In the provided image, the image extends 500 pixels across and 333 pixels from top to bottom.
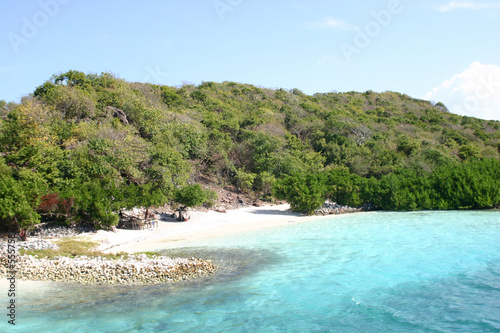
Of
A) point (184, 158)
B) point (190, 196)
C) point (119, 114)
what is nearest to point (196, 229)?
point (190, 196)

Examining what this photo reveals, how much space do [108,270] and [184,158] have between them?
1612cm

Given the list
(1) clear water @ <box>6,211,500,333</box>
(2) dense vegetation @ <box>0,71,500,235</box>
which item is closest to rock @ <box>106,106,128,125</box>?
(2) dense vegetation @ <box>0,71,500,235</box>

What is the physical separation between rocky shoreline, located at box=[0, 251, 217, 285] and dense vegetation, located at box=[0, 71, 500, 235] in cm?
333

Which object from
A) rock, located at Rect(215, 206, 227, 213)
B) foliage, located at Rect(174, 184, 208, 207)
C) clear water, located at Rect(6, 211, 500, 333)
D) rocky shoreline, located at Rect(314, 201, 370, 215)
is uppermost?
foliage, located at Rect(174, 184, 208, 207)

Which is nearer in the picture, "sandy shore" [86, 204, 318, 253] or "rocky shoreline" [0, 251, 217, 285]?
"rocky shoreline" [0, 251, 217, 285]

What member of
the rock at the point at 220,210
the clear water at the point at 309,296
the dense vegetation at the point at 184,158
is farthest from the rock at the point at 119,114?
the clear water at the point at 309,296

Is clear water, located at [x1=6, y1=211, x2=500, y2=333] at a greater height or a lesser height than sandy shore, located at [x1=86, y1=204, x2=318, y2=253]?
lesser

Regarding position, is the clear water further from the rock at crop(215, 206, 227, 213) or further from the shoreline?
the rock at crop(215, 206, 227, 213)

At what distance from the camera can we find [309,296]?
8.41 m

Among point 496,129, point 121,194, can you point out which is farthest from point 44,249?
point 496,129

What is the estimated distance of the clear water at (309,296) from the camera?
6.84 metres

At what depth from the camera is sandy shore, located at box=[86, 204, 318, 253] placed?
48.3ft

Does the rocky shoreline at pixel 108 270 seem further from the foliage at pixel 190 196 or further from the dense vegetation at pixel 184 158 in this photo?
the foliage at pixel 190 196

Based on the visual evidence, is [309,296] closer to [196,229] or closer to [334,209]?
[196,229]
